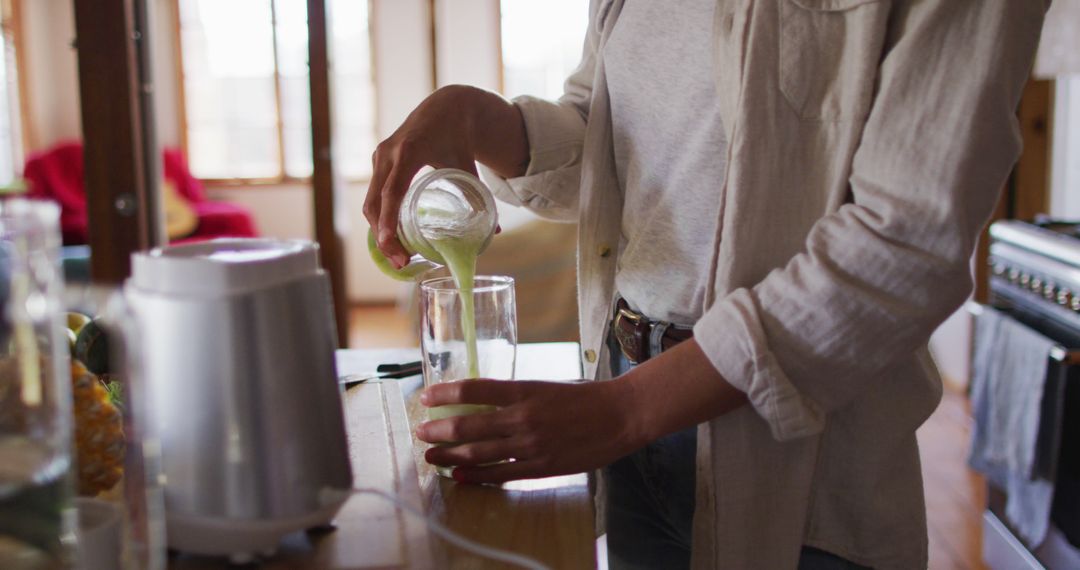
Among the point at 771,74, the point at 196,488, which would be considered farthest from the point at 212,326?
the point at 771,74

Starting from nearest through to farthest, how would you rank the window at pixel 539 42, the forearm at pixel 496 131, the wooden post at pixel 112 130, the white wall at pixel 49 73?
the forearm at pixel 496 131 → the wooden post at pixel 112 130 → the white wall at pixel 49 73 → the window at pixel 539 42

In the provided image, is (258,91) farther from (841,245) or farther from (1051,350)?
(841,245)

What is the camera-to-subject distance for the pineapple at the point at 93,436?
65cm

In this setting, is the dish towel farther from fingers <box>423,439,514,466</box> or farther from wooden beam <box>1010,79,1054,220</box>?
fingers <box>423,439,514,466</box>

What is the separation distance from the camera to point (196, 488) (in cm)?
57

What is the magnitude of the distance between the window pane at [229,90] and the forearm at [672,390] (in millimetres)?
6039

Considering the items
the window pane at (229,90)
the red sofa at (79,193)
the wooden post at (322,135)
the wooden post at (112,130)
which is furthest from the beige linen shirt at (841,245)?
the window pane at (229,90)

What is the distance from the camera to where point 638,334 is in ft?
3.11

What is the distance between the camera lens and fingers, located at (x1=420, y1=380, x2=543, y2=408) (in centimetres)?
72

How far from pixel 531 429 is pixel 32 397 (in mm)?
342

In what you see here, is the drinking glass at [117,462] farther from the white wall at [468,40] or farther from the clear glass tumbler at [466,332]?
the white wall at [468,40]

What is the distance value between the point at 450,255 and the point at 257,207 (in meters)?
5.86

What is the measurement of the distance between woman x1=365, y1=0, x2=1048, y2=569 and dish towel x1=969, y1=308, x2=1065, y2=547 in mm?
1296

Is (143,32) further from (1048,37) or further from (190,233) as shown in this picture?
(190,233)
